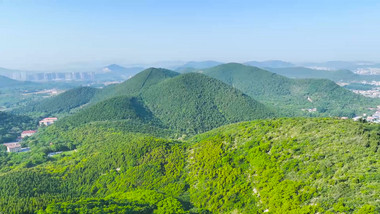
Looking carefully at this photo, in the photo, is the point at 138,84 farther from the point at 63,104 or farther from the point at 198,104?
the point at 63,104

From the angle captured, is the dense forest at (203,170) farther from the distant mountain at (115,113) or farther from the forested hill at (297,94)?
the forested hill at (297,94)

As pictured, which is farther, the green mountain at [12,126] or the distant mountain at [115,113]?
the distant mountain at [115,113]

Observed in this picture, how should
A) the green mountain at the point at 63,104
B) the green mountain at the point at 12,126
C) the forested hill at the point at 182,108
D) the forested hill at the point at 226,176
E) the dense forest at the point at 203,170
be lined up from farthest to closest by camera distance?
1. the green mountain at the point at 63,104
2. the forested hill at the point at 182,108
3. the green mountain at the point at 12,126
4. the dense forest at the point at 203,170
5. the forested hill at the point at 226,176

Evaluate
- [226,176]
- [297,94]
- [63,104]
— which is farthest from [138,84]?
[226,176]

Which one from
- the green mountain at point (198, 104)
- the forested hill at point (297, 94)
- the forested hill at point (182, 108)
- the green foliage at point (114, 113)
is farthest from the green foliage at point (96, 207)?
the forested hill at point (297, 94)

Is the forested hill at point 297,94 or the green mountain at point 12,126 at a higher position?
the forested hill at point 297,94

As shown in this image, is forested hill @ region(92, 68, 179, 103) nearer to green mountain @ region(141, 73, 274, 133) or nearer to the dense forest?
green mountain @ region(141, 73, 274, 133)

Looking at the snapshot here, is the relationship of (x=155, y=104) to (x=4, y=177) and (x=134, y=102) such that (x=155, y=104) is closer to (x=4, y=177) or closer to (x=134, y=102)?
(x=134, y=102)
